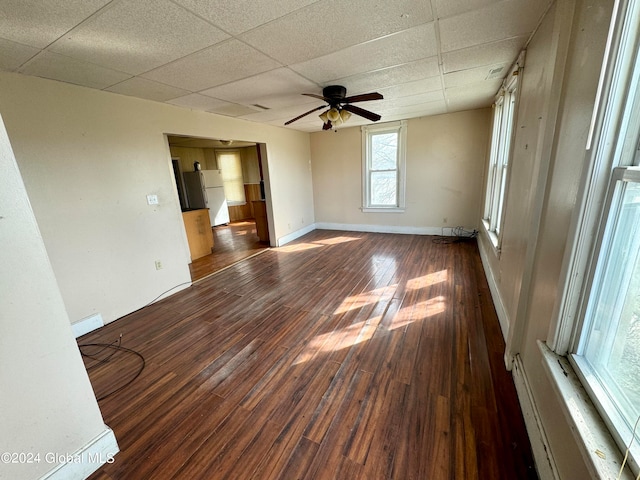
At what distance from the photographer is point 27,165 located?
213cm

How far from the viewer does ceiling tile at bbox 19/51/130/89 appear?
1.90 m

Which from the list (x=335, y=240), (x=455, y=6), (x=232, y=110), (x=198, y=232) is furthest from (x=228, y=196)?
(x=455, y=6)

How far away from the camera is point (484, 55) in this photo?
2283mm

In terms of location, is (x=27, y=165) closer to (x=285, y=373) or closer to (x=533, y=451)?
(x=285, y=373)

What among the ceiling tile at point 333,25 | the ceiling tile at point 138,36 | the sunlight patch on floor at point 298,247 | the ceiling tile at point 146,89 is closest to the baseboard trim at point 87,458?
the ceiling tile at point 138,36

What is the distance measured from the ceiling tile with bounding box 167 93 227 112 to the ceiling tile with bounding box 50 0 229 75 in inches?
35.1

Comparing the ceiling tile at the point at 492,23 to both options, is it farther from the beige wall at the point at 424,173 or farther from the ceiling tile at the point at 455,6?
the beige wall at the point at 424,173

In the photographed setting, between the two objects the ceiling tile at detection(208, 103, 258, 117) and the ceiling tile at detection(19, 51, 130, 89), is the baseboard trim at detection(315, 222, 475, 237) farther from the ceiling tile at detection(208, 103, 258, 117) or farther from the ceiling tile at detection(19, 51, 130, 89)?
the ceiling tile at detection(19, 51, 130, 89)

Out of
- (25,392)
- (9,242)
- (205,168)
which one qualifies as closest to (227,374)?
(25,392)

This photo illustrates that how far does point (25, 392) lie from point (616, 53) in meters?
2.62

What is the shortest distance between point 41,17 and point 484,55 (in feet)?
10.5

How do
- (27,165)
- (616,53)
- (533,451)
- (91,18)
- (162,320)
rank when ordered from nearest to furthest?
(616,53), (533,451), (91,18), (27,165), (162,320)

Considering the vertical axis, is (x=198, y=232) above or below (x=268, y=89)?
below

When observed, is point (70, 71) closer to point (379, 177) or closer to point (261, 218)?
point (261, 218)
